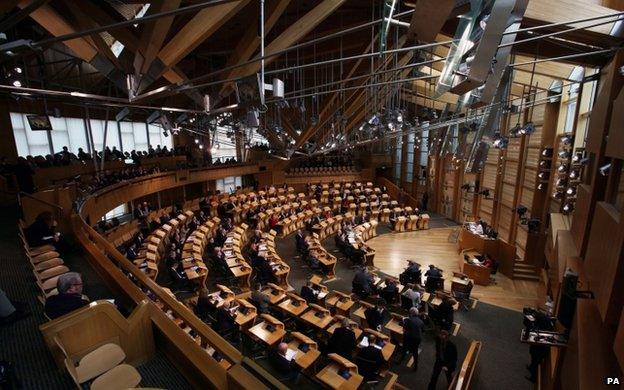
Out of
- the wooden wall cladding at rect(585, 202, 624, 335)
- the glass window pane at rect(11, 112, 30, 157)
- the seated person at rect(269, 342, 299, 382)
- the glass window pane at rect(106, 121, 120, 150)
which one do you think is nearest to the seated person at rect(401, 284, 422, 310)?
the seated person at rect(269, 342, 299, 382)

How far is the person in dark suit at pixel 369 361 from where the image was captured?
6095 millimetres

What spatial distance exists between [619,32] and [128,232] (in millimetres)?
14661

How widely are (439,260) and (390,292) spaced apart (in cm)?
511

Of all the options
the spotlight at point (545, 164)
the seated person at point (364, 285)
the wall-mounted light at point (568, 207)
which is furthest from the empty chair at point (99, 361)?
the spotlight at point (545, 164)

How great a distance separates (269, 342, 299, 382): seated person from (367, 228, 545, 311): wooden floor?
6.45 meters

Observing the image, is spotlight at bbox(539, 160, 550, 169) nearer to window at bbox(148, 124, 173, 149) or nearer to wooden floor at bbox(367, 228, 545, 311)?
wooden floor at bbox(367, 228, 545, 311)

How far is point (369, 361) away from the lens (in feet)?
20.1

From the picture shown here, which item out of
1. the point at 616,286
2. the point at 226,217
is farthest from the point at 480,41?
the point at 226,217

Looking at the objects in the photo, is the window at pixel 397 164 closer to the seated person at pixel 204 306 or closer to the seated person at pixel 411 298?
the seated person at pixel 411 298

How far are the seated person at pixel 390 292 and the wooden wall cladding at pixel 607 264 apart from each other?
14.9 feet

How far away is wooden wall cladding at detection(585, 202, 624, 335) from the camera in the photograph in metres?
3.71

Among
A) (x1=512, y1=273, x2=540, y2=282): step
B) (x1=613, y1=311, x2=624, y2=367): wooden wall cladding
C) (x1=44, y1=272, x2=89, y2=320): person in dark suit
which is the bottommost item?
(x1=512, y1=273, x2=540, y2=282): step

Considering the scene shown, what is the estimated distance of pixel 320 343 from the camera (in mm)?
6891

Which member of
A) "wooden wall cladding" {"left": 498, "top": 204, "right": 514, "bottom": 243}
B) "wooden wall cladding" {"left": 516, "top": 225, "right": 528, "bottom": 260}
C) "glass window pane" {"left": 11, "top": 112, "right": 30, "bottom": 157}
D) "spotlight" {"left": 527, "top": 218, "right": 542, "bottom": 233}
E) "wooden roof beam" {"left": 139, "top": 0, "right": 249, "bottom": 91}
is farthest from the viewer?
"wooden wall cladding" {"left": 498, "top": 204, "right": 514, "bottom": 243}
